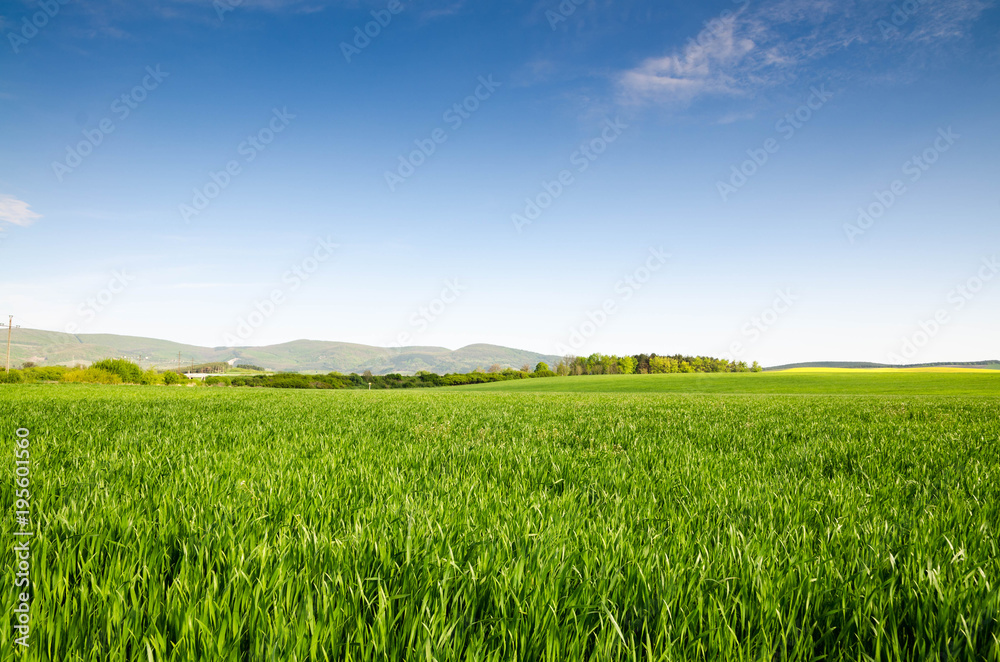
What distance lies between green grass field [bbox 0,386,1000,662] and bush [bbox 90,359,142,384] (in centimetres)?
6706

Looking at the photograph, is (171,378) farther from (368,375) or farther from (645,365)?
(645,365)

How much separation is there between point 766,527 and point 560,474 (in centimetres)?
206

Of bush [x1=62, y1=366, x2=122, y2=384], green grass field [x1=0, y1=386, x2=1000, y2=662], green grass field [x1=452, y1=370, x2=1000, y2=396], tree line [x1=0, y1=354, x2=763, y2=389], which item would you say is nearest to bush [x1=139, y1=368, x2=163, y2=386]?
tree line [x1=0, y1=354, x2=763, y2=389]

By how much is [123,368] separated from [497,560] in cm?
7516

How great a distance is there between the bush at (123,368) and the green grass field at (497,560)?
67057 mm

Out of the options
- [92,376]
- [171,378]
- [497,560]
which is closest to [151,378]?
[171,378]

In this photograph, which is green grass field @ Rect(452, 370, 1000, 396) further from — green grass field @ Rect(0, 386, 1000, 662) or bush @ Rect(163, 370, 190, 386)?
bush @ Rect(163, 370, 190, 386)

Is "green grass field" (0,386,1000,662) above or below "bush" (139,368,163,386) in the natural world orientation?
above

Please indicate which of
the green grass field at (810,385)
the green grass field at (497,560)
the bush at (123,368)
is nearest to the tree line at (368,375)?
the bush at (123,368)

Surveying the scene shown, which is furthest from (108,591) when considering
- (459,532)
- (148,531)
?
(459,532)

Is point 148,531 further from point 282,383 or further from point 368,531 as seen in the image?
point 282,383

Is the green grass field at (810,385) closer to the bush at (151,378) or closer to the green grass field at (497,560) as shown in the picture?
the green grass field at (497,560)

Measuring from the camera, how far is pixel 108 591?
1857mm

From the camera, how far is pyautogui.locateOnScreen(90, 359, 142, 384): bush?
57375 millimetres
